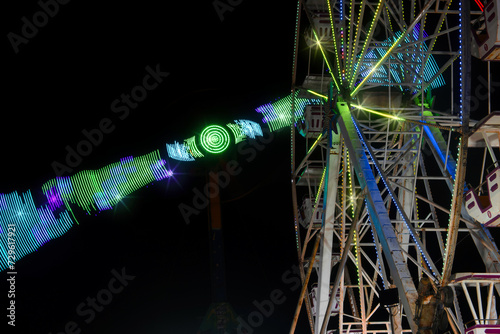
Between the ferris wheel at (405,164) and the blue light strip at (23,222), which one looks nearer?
the ferris wheel at (405,164)

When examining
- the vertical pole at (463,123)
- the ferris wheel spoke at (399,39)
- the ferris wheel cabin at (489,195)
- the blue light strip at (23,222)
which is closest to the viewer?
the vertical pole at (463,123)

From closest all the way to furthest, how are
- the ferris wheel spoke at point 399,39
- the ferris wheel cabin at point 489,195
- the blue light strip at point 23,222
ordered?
1. the ferris wheel cabin at point 489,195
2. the ferris wheel spoke at point 399,39
3. the blue light strip at point 23,222

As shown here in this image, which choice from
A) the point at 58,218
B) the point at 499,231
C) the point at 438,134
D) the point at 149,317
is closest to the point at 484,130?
the point at 438,134

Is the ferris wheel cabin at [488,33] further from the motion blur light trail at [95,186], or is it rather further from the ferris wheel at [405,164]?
the motion blur light trail at [95,186]

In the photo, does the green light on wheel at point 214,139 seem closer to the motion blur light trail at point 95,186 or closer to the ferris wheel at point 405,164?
the motion blur light trail at point 95,186

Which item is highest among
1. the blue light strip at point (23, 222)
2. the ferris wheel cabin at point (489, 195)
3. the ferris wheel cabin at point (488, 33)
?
the ferris wheel cabin at point (488, 33)

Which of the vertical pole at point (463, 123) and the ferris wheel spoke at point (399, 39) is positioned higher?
the ferris wheel spoke at point (399, 39)

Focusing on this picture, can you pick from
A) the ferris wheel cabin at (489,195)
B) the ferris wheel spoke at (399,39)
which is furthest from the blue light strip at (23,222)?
the ferris wheel cabin at (489,195)

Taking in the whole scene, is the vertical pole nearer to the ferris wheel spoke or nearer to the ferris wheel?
the ferris wheel

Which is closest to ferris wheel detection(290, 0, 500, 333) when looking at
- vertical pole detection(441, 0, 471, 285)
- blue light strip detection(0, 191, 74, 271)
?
vertical pole detection(441, 0, 471, 285)
